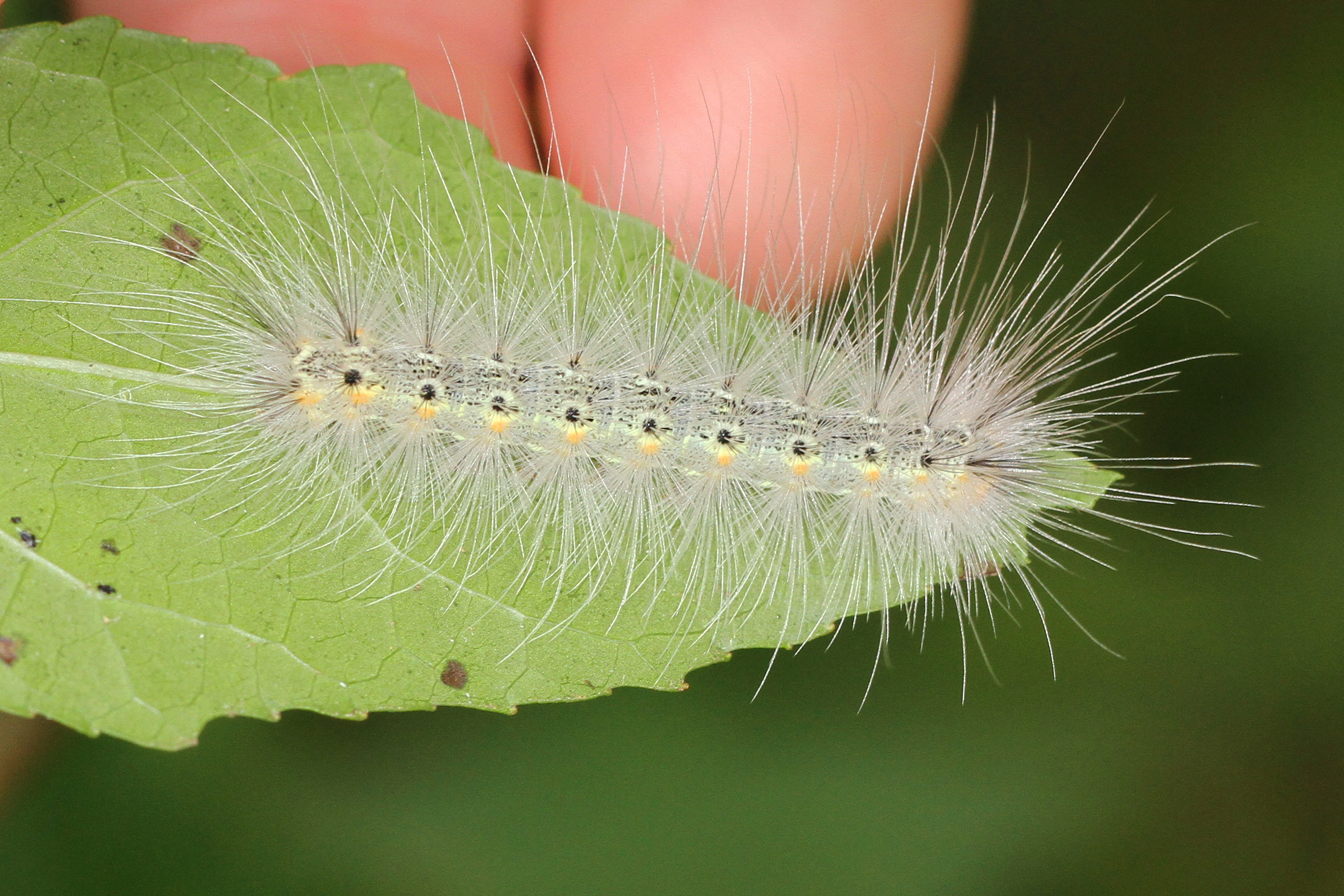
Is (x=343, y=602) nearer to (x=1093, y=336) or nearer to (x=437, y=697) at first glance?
(x=437, y=697)

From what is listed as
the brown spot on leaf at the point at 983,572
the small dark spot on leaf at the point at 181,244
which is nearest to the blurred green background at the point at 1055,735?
the brown spot on leaf at the point at 983,572

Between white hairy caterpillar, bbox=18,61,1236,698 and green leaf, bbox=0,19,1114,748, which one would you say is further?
white hairy caterpillar, bbox=18,61,1236,698

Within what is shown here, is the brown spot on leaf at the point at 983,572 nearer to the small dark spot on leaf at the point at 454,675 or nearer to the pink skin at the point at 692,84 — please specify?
the pink skin at the point at 692,84

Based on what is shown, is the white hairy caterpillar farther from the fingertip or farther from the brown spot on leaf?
the fingertip

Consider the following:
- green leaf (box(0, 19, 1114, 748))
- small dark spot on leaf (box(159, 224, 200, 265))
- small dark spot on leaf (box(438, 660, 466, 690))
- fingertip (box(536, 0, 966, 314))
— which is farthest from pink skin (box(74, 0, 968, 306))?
small dark spot on leaf (box(438, 660, 466, 690))

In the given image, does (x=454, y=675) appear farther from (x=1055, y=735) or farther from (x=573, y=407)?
(x=1055, y=735)

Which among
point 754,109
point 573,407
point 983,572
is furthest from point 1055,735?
point 754,109
